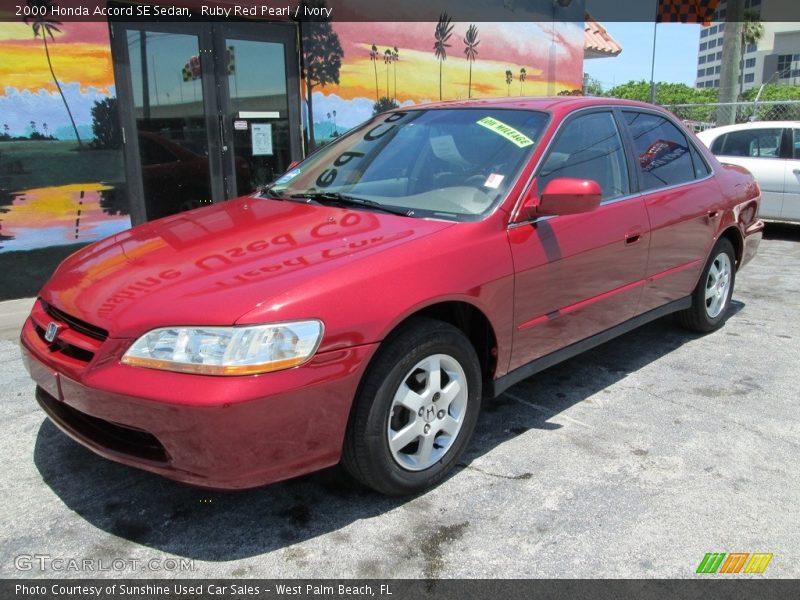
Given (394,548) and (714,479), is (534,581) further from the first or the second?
(714,479)

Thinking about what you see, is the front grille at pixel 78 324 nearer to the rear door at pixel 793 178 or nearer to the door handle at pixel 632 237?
the door handle at pixel 632 237

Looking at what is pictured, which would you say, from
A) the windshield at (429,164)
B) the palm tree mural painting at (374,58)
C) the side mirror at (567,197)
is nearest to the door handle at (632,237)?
the side mirror at (567,197)

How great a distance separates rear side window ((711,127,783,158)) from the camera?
351 inches

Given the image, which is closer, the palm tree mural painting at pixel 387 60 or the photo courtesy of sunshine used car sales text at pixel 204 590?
the photo courtesy of sunshine used car sales text at pixel 204 590

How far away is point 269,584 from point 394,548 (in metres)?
0.48

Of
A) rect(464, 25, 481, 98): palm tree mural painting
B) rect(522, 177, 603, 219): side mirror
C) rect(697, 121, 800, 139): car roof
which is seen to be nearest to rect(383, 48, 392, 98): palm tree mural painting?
rect(464, 25, 481, 98): palm tree mural painting

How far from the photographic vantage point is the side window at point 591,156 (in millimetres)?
3492

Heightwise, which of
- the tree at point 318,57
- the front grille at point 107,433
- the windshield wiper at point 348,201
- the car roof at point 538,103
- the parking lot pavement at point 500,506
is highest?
the tree at point 318,57

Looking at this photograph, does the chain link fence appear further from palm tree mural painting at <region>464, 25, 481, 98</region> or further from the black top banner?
palm tree mural painting at <region>464, 25, 481, 98</region>

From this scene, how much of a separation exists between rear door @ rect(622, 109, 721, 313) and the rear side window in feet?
16.8

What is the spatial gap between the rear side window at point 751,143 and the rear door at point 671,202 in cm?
512

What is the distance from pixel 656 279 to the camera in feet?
13.7

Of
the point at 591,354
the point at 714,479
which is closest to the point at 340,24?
the point at 591,354

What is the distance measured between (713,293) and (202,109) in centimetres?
544
